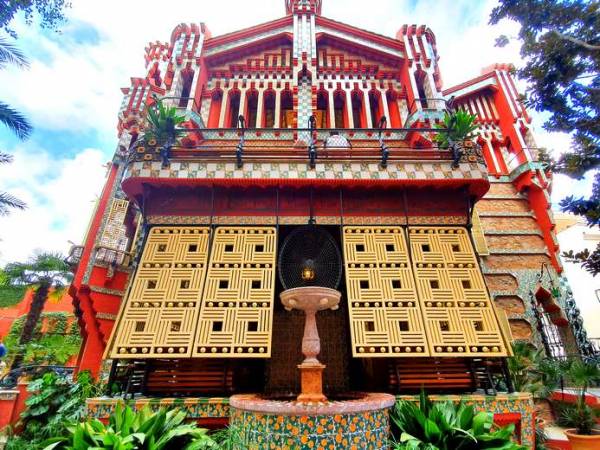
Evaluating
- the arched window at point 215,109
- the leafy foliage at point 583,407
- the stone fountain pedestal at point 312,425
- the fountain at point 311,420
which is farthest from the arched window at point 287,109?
the leafy foliage at point 583,407

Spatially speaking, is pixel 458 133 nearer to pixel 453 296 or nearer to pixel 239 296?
pixel 453 296

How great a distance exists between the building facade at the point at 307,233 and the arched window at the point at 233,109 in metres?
0.06

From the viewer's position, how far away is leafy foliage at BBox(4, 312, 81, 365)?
16219 millimetres

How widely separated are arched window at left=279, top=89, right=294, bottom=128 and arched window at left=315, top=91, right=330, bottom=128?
97 cm

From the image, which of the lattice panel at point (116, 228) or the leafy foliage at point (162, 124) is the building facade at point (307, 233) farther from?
the leafy foliage at point (162, 124)

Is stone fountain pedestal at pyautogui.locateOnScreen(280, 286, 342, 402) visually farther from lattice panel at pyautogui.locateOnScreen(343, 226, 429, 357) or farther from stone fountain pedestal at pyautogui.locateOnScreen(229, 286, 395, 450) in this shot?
lattice panel at pyautogui.locateOnScreen(343, 226, 429, 357)

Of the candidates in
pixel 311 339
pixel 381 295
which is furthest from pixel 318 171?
pixel 311 339

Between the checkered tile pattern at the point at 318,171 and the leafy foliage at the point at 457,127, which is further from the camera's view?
the leafy foliage at the point at 457,127

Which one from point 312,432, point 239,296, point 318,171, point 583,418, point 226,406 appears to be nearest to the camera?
point 312,432

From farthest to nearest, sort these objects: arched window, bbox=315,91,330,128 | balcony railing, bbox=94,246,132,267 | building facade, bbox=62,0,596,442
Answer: arched window, bbox=315,91,330,128
balcony railing, bbox=94,246,132,267
building facade, bbox=62,0,596,442

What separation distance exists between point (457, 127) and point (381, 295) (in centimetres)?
483

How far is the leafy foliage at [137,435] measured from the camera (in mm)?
3926

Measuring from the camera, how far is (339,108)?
12.4m

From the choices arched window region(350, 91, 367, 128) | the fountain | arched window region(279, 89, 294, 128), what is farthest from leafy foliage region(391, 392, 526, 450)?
arched window region(279, 89, 294, 128)
